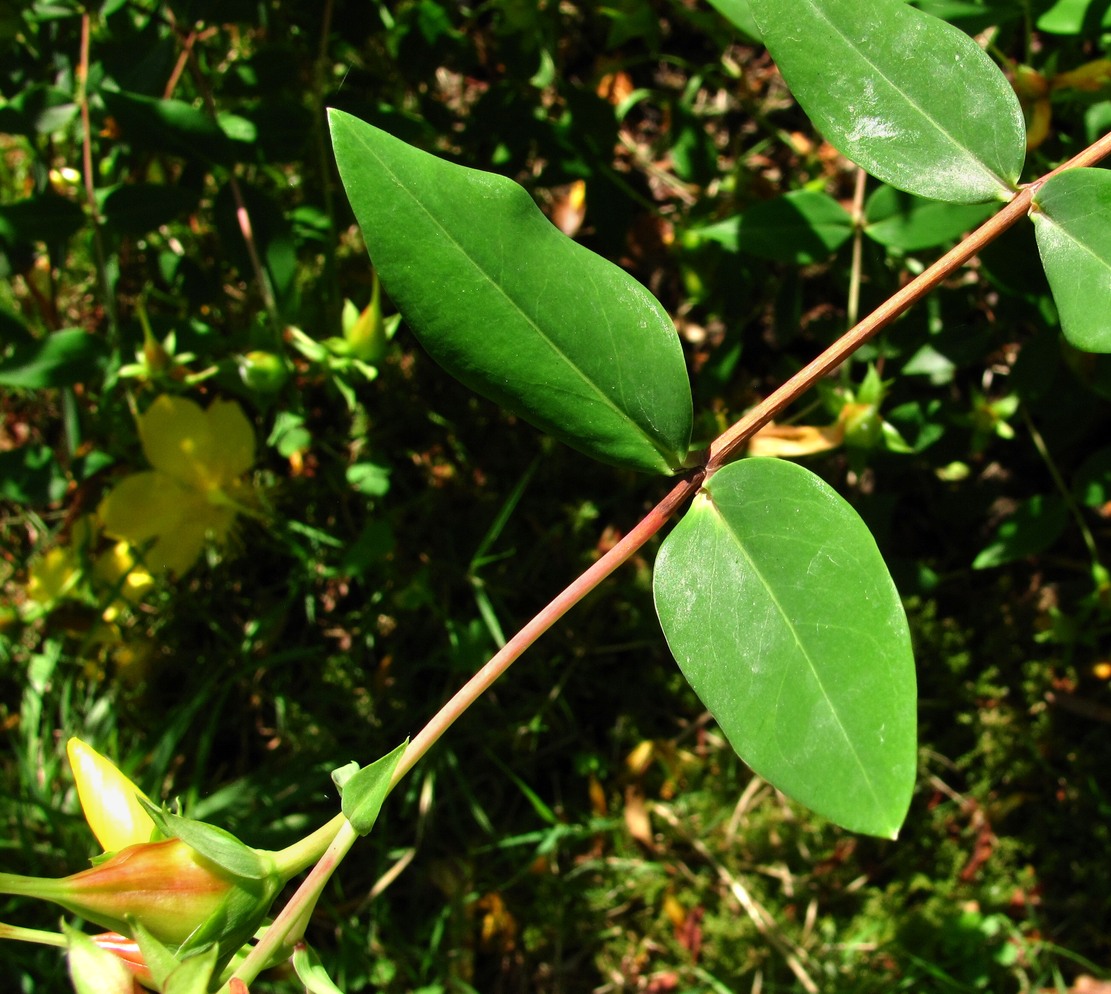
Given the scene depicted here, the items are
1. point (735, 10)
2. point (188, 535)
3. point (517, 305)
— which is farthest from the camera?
point (188, 535)

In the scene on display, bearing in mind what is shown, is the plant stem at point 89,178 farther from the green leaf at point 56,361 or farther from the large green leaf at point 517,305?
the large green leaf at point 517,305

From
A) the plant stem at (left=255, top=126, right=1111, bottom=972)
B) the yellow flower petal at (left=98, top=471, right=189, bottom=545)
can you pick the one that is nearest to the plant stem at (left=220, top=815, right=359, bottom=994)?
the plant stem at (left=255, top=126, right=1111, bottom=972)

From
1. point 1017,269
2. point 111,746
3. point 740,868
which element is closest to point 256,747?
point 111,746

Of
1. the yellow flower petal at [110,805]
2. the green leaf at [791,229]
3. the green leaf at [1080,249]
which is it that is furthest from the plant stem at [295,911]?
the green leaf at [791,229]

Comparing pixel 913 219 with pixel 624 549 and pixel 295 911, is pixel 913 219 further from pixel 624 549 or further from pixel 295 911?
pixel 295 911

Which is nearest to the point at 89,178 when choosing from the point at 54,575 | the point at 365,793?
the point at 54,575

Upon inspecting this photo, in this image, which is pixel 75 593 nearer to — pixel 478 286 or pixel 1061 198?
pixel 478 286

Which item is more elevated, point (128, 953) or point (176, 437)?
point (128, 953)
